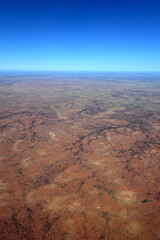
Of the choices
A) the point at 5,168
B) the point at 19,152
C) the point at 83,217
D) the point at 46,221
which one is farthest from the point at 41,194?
the point at 19,152

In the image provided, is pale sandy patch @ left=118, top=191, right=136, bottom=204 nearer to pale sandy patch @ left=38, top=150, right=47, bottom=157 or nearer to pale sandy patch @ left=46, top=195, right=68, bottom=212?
pale sandy patch @ left=46, top=195, right=68, bottom=212

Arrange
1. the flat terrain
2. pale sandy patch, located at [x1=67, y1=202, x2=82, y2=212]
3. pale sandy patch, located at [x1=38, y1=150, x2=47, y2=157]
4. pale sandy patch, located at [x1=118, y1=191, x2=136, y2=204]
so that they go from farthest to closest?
pale sandy patch, located at [x1=38, y1=150, x2=47, y2=157], pale sandy patch, located at [x1=118, y1=191, x2=136, y2=204], pale sandy patch, located at [x1=67, y1=202, x2=82, y2=212], the flat terrain

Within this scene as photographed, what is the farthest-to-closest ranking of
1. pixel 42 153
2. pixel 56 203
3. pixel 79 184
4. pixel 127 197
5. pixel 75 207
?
pixel 42 153 < pixel 79 184 < pixel 127 197 < pixel 56 203 < pixel 75 207

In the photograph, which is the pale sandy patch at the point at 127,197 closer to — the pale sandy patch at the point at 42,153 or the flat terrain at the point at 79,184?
the flat terrain at the point at 79,184

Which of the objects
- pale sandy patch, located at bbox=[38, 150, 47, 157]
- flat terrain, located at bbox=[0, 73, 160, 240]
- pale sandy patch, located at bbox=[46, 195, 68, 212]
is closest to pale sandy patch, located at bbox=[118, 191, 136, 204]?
flat terrain, located at bbox=[0, 73, 160, 240]

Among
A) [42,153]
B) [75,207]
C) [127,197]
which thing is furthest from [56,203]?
[42,153]

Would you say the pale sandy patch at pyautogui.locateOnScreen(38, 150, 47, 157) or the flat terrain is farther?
the pale sandy patch at pyautogui.locateOnScreen(38, 150, 47, 157)

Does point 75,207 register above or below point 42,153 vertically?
below

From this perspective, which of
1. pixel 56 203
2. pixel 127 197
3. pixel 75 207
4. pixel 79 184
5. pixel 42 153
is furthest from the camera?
pixel 42 153

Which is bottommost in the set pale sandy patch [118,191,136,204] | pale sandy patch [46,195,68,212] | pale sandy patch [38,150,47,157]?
pale sandy patch [46,195,68,212]

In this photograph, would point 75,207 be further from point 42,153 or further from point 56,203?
point 42,153

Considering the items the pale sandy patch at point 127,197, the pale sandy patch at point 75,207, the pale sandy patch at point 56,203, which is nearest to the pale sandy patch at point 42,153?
the pale sandy patch at point 56,203
